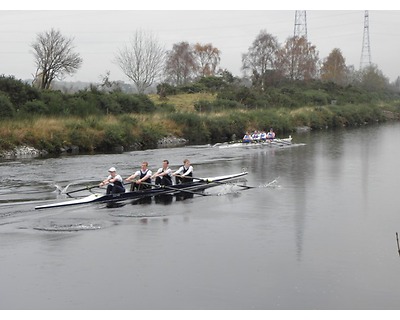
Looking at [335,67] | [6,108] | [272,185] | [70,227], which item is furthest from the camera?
[335,67]

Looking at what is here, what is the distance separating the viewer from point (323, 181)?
25.7 meters

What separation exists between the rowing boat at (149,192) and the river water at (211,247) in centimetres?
26

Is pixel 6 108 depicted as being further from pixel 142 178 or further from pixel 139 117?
pixel 142 178

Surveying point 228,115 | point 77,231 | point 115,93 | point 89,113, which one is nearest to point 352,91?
point 228,115

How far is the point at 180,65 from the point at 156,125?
51.8 metres

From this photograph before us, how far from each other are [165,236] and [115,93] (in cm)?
3411

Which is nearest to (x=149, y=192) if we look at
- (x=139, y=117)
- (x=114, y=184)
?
(x=114, y=184)

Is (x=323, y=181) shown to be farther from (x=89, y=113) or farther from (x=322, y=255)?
(x=89, y=113)

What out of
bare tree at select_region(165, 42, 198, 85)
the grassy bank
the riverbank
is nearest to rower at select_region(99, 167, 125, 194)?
the riverbank

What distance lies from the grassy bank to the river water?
29.6ft

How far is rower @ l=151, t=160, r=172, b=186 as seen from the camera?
69.7 feet

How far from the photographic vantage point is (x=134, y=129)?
40281 mm

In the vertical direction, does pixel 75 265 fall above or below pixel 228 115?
below

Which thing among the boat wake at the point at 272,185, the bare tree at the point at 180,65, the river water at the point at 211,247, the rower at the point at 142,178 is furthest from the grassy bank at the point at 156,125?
the bare tree at the point at 180,65
